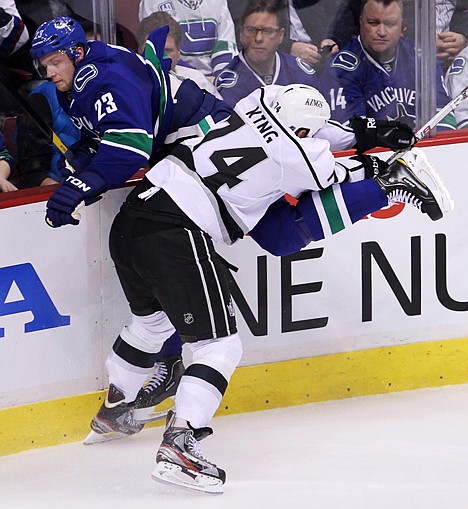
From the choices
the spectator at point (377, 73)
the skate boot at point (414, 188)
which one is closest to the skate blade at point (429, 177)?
Answer: the skate boot at point (414, 188)

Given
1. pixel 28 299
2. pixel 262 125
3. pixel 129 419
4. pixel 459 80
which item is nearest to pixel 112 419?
pixel 129 419

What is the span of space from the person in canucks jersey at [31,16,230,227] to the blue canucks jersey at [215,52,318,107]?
1.27 ft

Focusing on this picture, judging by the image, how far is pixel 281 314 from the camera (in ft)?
13.0

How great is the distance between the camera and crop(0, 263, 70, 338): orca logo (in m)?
3.49

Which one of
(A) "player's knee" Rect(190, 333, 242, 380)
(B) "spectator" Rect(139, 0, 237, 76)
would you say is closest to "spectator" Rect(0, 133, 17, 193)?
(B) "spectator" Rect(139, 0, 237, 76)

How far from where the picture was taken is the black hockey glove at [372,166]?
3.43 m

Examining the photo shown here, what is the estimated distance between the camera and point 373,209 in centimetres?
341

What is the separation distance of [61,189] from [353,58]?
3.99 feet

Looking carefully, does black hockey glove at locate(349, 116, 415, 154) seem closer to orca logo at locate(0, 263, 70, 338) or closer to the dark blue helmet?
the dark blue helmet

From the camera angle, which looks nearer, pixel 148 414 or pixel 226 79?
pixel 148 414

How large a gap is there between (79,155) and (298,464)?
1.10 m

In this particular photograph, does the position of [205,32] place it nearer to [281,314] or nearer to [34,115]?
[34,115]

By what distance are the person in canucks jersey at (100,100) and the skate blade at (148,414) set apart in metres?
0.68

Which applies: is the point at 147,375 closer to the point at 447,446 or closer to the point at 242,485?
the point at 242,485
